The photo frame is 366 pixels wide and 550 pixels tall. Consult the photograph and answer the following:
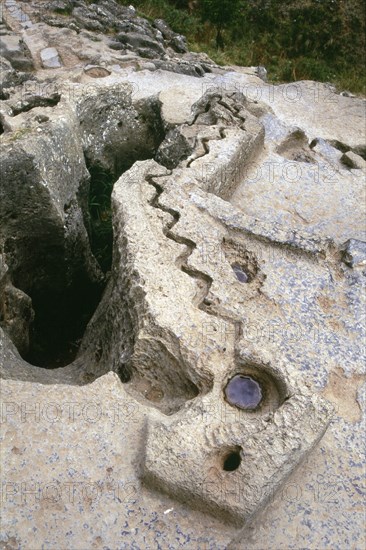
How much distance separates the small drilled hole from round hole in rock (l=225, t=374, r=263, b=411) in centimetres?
22

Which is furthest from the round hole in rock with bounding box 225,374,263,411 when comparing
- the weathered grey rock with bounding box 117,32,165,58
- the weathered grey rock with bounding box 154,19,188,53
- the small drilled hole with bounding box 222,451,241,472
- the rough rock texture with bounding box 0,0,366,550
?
the weathered grey rock with bounding box 154,19,188,53

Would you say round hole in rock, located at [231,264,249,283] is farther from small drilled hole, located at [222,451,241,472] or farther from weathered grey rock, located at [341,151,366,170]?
weathered grey rock, located at [341,151,366,170]

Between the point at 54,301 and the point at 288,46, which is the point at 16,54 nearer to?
the point at 54,301

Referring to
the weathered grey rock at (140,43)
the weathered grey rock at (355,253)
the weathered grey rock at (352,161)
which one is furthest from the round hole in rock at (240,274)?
the weathered grey rock at (140,43)

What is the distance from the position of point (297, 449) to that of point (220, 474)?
0.32 metres

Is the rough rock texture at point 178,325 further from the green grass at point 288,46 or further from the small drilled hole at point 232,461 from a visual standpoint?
the green grass at point 288,46

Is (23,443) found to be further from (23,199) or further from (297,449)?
(23,199)

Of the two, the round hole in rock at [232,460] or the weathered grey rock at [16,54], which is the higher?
the round hole in rock at [232,460]

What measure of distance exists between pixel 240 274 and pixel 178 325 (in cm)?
66

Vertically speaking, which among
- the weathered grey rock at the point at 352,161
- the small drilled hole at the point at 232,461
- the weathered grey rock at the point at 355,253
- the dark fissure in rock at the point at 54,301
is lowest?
the dark fissure in rock at the point at 54,301

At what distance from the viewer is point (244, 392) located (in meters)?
2.67

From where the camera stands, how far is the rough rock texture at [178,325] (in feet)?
7.54

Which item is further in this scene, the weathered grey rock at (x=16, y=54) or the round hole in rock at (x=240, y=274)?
the weathered grey rock at (x=16, y=54)

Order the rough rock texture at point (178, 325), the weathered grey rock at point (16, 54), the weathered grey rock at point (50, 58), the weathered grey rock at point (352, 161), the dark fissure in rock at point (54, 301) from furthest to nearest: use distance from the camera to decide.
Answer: the weathered grey rock at point (50, 58)
the weathered grey rock at point (16, 54)
the weathered grey rock at point (352, 161)
the dark fissure in rock at point (54, 301)
the rough rock texture at point (178, 325)
